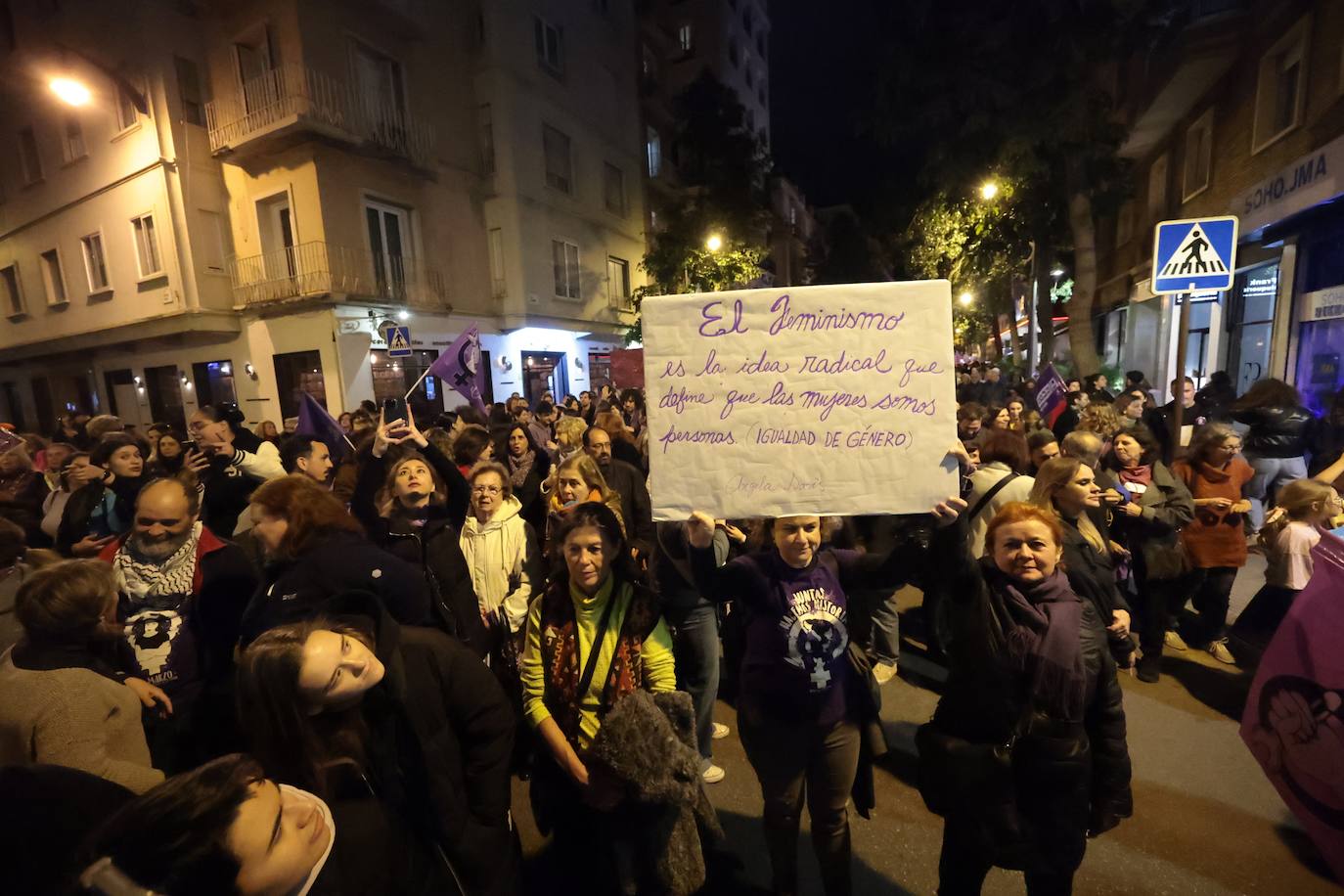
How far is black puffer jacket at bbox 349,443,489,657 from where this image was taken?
2984 mm

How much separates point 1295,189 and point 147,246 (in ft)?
76.4

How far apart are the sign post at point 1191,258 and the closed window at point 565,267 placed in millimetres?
16532

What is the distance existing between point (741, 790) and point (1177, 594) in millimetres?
3487

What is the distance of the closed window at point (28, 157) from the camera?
17.1m

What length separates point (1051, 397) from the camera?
6781 mm

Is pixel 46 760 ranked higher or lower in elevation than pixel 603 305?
lower

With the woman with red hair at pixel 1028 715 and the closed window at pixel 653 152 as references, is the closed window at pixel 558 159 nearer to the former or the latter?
the closed window at pixel 653 152

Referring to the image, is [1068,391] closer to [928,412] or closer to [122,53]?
[928,412]

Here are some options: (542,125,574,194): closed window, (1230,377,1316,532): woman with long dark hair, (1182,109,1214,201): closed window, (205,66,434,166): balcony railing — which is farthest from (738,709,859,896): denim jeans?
(542,125,574,194): closed window

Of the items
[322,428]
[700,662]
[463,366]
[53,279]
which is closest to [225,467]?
[322,428]

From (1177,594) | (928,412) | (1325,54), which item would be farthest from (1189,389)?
(928,412)

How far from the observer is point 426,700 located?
1.77 metres

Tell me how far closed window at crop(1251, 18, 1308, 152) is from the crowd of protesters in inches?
357

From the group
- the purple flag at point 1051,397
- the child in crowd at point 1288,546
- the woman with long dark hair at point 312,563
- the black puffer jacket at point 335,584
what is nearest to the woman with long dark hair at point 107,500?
the woman with long dark hair at point 312,563
